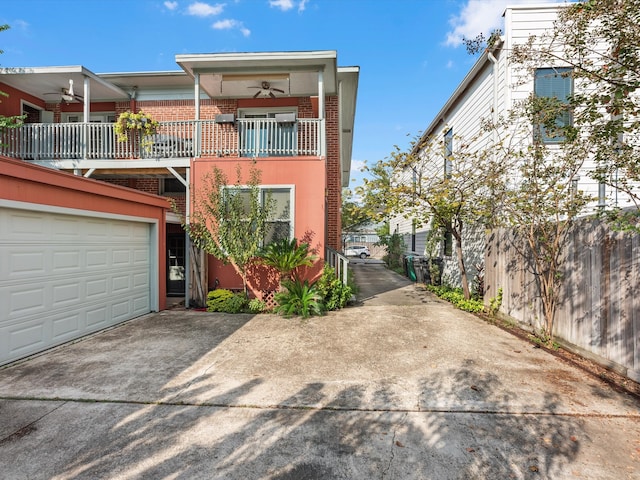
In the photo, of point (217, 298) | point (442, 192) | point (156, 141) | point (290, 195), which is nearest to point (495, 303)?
point (442, 192)

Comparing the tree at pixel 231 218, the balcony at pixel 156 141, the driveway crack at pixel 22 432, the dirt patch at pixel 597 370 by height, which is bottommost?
the driveway crack at pixel 22 432

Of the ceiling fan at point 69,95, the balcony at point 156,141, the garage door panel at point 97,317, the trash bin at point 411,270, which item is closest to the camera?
the garage door panel at point 97,317

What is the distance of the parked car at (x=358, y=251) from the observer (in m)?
33.1

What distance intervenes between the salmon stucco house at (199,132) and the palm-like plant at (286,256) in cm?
47

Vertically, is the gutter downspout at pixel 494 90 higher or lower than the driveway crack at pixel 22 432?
higher

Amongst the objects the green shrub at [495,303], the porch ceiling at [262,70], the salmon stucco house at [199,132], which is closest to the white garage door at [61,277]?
the salmon stucco house at [199,132]

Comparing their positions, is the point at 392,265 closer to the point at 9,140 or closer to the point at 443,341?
the point at 443,341

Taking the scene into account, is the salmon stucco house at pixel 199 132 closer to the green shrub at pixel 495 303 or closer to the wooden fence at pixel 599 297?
the green shrub at pixel 495 303

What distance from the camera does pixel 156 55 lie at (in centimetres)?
982

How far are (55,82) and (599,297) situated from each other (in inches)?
536

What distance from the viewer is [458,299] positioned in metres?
8.15

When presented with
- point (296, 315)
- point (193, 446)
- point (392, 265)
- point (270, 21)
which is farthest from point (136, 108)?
point (392, 265)

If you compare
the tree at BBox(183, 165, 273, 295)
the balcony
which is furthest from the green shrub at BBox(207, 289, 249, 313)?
the balcony

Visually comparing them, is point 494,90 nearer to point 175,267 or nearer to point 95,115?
point 175,267
